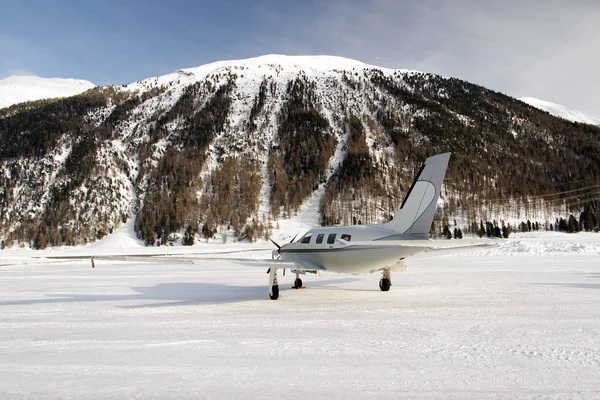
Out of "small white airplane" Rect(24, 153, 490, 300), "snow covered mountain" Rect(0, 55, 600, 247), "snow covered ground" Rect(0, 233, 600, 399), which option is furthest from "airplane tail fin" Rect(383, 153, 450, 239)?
"snow covered mountain" Rect(0, 55, 600, 247)

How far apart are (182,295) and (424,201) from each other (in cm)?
967

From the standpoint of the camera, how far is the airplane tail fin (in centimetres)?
1329

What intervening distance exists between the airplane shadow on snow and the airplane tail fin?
15.0ft

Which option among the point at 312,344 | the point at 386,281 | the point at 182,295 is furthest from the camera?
the point at 182,295

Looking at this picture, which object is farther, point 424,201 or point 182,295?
point 182,295

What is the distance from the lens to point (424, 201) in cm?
1341

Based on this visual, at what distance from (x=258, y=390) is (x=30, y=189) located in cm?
12869

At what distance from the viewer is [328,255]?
14.4 metres

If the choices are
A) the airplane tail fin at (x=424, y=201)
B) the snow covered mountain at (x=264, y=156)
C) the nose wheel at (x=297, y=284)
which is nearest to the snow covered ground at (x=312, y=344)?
the nose wheel at (x=297, y=284)

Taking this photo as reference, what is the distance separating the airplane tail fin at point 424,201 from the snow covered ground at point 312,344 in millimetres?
2315

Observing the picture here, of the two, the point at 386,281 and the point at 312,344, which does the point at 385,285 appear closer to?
the point at 386,281

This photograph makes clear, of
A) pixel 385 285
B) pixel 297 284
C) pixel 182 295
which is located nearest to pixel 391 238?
pixel 385 285

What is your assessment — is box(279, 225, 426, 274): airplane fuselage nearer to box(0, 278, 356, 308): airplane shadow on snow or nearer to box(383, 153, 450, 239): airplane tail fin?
box(383, 153, 450, 239): airplane tail fin

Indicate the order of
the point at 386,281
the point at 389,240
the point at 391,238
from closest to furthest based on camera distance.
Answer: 1. the point at 389,240
2. the point at 391,238
3. the point at 386,281
